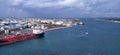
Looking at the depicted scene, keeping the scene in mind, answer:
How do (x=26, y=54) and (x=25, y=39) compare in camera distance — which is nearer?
(x=26, y=54)

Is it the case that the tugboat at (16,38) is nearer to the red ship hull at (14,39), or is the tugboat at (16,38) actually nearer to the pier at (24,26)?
the red ship hull at (14,39)

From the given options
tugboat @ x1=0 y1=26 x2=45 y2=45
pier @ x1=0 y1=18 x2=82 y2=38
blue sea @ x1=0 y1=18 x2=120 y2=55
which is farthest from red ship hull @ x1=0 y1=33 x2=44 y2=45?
pier @ x1=0 y1=18 x2=82 y2=38

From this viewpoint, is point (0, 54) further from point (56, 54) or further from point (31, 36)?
point (31, 36)

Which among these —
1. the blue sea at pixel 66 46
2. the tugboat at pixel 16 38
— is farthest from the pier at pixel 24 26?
the blue sea at pixel 66 46

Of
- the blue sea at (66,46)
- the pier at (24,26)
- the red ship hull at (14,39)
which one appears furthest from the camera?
the pier at (24,26)

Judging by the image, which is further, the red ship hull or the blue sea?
the red ship hull

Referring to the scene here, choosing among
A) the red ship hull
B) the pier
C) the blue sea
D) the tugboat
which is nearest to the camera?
the blue sea

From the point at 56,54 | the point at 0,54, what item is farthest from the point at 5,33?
the point at 56,54

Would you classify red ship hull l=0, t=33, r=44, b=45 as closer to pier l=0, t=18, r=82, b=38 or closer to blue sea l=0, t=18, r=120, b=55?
blue sea l=0, t=18, r=120, b=55

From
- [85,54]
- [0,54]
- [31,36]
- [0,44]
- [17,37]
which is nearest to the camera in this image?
[85,54]

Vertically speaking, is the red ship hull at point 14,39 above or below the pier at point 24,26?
above

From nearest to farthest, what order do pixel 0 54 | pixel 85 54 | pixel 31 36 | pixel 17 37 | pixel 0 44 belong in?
pixel 85 54 → pixel 0 54 → pixel 0 44 → pixel 17 37 → pixel 31 36
